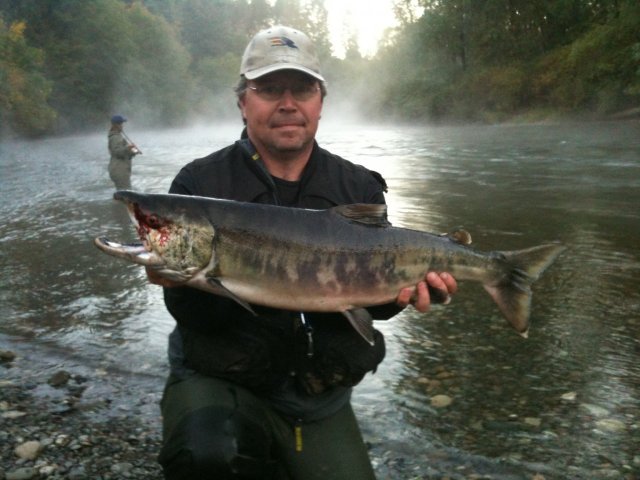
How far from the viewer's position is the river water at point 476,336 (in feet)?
12.4

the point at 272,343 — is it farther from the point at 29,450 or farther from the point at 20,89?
the point at 20,89

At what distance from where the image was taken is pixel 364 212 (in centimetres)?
301

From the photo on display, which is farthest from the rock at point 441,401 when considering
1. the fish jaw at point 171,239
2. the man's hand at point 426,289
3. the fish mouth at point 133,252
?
the fish mouth at point 133,252

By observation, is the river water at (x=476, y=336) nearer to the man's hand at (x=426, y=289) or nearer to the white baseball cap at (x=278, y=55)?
the man's hand at (x=426, y=289)

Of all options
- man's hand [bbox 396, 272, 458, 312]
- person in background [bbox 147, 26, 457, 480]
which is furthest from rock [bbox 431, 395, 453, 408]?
man's hand [bbox 396, 272, 458, 312]

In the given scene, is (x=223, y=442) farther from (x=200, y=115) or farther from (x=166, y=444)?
(x=200, y=115)

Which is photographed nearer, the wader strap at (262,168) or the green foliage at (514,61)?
the wader strap at (262,168)

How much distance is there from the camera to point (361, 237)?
298 centimetres

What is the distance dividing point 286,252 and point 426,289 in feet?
2.32

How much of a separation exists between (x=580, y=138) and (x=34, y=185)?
1887 cm

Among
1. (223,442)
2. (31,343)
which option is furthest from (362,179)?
(31,343)

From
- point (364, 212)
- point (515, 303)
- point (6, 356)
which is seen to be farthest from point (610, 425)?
point (6, 356)

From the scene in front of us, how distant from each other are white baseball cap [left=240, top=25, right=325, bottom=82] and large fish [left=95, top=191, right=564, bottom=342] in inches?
30.0

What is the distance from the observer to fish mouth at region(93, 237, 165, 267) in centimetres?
264
